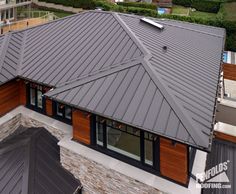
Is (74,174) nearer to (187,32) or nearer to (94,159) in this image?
(94,159)

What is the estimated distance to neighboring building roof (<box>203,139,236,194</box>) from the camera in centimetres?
1195

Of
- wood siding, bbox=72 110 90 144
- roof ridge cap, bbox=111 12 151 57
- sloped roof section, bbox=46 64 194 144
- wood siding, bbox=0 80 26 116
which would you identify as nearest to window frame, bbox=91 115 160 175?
wood siding, bbox=72 110 90 144

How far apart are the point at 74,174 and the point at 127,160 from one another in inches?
106

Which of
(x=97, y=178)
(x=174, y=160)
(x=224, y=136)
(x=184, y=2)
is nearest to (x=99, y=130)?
(x=97, y=178)

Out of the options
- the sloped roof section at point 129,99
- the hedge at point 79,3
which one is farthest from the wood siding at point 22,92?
the hedge at point 79,3

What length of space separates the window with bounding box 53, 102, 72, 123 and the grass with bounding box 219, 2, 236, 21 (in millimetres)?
34841

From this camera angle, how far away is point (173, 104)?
34.4 ft

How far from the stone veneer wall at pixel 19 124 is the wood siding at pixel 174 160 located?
514 cm

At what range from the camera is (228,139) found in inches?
571

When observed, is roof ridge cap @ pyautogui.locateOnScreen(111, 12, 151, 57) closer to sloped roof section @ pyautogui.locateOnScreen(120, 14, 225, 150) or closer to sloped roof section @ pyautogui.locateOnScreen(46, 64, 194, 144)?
sloped roof section @ pyautogui.locateOnScreen(120, 14, 225, 150)

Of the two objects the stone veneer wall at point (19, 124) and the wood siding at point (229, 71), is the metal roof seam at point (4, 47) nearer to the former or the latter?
the stone veneer wall at point (19, 124)

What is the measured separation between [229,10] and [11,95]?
44.8 meters
